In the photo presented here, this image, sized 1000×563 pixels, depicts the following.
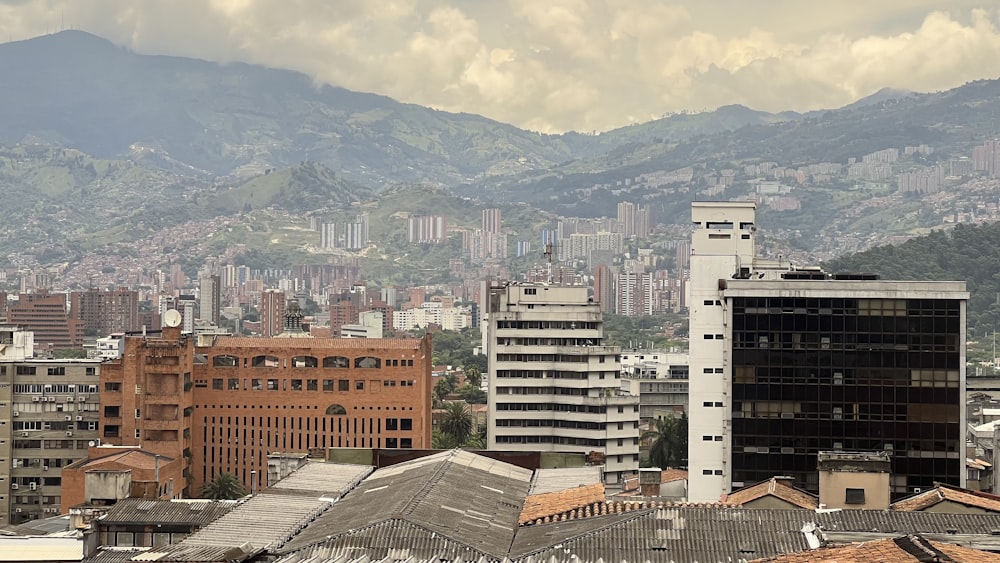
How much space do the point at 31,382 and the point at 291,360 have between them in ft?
48.2

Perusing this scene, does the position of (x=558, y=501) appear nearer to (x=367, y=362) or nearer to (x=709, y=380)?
(x=709, y=380)

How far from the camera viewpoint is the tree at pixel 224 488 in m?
97.0

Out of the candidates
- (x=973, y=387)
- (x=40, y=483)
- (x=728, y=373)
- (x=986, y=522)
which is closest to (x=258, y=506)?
(x=986, y=522)

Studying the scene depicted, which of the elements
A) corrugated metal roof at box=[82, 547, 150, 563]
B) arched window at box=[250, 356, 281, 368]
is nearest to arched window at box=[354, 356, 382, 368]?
arched window at box=[250, 356, 281, 368]

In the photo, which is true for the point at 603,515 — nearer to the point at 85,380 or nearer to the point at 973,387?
the point at 85,380

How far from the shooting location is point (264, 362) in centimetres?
10425

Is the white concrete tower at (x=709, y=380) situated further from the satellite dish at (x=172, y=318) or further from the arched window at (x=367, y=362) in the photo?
the satellite dish at (x=172, y=318)

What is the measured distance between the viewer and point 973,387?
384 ft

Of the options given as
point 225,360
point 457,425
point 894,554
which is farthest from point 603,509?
point 457,425

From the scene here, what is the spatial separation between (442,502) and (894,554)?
2000cm

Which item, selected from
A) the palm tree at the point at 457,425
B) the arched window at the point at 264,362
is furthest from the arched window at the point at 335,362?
the palm tree at the point at 457,425

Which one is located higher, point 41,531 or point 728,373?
point 728,373

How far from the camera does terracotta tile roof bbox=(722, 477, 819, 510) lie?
48.0m

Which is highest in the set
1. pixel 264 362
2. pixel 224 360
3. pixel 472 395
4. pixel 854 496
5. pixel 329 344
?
pixel 329 344
